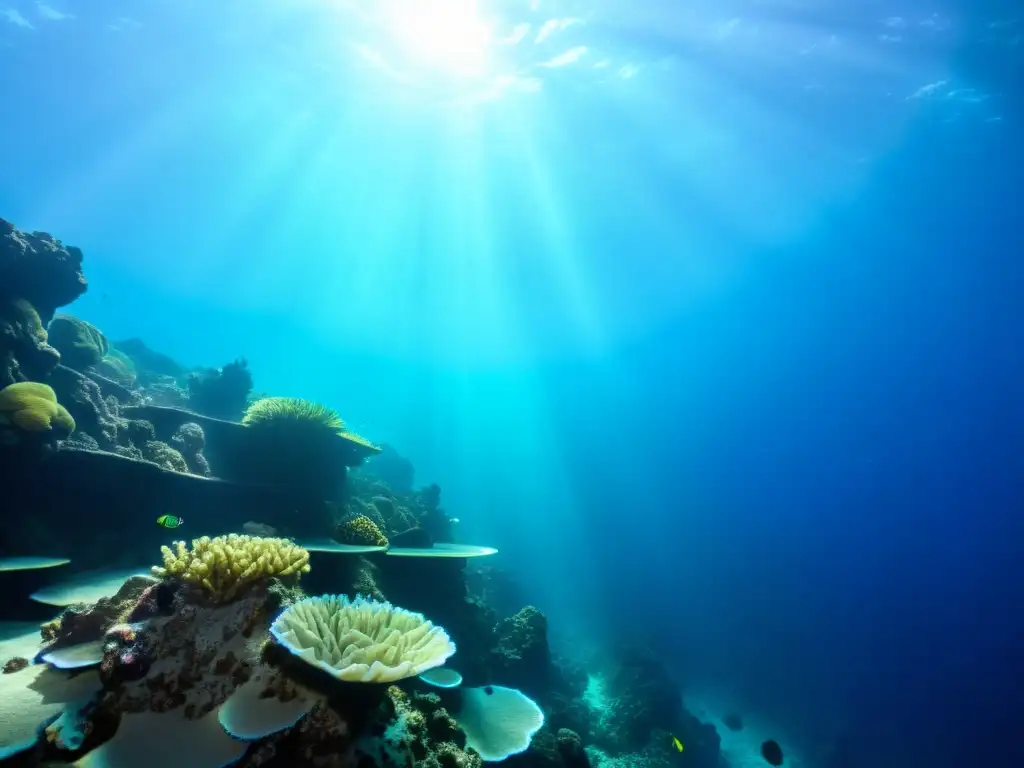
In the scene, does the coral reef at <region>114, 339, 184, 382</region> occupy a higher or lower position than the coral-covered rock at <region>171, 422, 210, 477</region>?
higher

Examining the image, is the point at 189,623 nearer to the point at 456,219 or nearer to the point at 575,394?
the point at 456,219

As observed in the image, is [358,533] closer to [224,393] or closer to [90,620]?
[90,620]

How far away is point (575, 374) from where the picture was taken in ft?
410

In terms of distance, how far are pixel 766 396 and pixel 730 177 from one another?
84.7 metres

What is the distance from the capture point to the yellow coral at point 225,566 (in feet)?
12.6

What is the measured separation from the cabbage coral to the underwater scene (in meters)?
0.03

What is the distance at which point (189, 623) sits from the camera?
3.69 metres

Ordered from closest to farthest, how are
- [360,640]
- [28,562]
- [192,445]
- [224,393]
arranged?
[360,640], [28,562], [192,445], [224,393]

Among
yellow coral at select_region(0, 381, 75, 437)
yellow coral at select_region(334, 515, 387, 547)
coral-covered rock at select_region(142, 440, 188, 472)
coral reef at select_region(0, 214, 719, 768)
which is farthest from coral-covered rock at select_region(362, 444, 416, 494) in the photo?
yellow coral at select_region(0, 381, 75, 437)

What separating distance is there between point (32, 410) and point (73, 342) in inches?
224

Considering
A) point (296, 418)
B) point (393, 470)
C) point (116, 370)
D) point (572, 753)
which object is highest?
point (393, 470)

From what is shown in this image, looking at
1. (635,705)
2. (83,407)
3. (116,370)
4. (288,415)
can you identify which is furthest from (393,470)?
(288,415)

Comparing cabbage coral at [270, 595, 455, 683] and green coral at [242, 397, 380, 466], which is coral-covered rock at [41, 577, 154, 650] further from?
green coral at [242, 397, 380, 466]

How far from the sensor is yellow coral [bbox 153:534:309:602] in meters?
3.85
